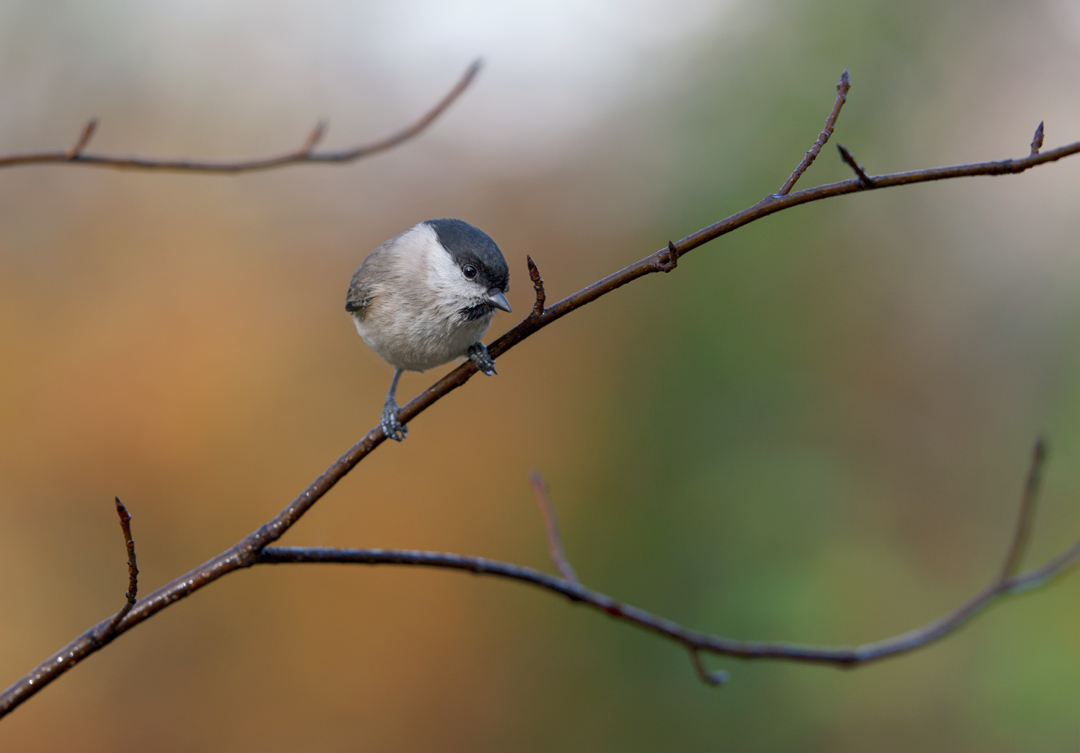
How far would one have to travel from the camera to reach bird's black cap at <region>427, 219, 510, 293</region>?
5.91ft

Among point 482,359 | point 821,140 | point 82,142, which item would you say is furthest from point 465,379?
point 82,142

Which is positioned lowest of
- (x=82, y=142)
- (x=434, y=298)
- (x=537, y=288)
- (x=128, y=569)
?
(x=128, y=569)

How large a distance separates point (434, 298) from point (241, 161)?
0.52 meters

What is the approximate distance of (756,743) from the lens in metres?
4.74

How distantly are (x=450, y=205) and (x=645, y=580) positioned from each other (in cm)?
294

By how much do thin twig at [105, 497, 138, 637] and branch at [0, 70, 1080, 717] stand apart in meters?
0.01

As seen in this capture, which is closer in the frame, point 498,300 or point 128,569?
point 128,569

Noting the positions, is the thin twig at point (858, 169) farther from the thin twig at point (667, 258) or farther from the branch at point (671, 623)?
the branch at point (671, 623)

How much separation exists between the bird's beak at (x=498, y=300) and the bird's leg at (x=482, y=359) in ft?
0.38

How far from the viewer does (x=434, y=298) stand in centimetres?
185

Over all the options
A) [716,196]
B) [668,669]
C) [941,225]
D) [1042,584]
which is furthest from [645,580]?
[1042,584]

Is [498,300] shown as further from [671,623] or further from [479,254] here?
[671,623]

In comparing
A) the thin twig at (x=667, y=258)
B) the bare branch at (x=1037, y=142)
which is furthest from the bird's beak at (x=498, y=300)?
the bare branch at (x=1037, y=142)

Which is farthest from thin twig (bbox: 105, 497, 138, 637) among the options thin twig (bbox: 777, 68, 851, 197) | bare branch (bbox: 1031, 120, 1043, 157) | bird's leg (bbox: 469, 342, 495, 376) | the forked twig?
bare branch (bbox: 1031, 120, 1043, 157)
